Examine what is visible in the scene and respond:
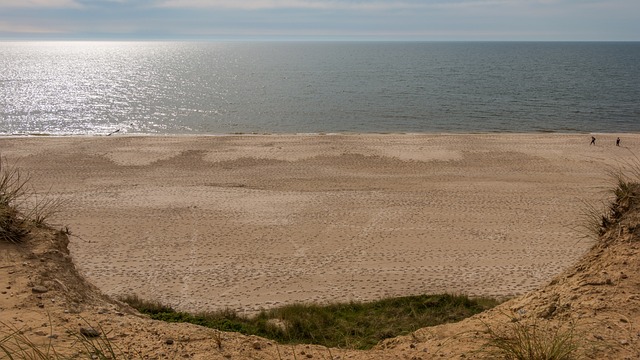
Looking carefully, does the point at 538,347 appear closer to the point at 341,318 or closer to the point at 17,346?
the point at 17,346

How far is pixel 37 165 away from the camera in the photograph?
31.2 meters

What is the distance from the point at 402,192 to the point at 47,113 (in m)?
47.2

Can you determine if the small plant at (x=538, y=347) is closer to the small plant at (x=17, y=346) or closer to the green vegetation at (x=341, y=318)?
the green vegetation at (x=341, y=318)

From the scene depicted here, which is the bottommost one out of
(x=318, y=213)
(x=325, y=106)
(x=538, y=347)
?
(x=318, y=213)

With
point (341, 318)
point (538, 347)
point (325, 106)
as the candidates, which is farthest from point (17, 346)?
point (325, 106)

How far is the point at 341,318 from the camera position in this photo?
12453 millimetres

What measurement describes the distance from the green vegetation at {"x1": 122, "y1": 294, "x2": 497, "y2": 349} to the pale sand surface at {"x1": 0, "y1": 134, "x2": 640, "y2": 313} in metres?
1.69

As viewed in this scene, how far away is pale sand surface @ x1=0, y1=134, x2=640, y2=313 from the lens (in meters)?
16.3

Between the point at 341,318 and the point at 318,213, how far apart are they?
415 inches

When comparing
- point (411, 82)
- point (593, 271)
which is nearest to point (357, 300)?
point (593, 271)

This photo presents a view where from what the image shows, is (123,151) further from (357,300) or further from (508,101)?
(508,101)

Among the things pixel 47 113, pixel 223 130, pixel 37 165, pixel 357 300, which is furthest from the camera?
pixel 47 113

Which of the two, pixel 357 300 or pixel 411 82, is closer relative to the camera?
pixel 357 300

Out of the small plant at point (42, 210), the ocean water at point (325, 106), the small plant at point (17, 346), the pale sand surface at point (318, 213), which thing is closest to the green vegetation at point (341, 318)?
the pale sand surface at point (318, 213)
